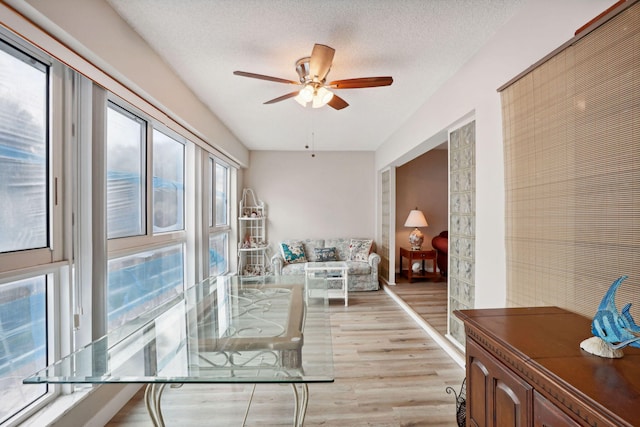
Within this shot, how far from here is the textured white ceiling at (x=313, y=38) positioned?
1575 mm

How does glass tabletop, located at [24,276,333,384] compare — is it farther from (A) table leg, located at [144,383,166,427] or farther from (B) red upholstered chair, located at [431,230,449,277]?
(B) red upholstered chair, located at [431,230,449,277]

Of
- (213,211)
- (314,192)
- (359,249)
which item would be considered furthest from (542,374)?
(314,192)

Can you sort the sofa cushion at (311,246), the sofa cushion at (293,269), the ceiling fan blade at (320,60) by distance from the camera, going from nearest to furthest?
the ceiling fan blade at (320,60) → the sofa cushion at (293,269) → the sofa cushion at (311,246)

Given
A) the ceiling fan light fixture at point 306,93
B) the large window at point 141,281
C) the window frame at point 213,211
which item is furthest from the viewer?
the window frame at point 213,211

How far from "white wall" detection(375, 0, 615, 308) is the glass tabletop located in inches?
48.5

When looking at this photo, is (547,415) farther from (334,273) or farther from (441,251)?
(441,251)

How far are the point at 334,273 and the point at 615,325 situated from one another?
3.78 meters

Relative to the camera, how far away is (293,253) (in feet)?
16.0

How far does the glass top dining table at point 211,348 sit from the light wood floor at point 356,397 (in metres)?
0.38

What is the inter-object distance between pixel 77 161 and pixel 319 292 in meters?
1.77

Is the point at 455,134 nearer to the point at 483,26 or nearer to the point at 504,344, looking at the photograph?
the point at 483,26

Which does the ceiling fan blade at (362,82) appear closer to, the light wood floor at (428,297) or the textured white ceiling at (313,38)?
the textured white ceiling at (313,38)

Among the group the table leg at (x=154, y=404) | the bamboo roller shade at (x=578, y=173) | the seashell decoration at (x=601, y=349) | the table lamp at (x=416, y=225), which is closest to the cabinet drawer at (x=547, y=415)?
the seashell decoration at (x=601, y=349)

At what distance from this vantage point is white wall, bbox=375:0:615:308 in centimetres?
136
